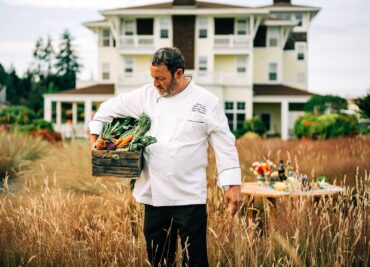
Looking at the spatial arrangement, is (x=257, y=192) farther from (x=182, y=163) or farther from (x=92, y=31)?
(x=92, y=31)

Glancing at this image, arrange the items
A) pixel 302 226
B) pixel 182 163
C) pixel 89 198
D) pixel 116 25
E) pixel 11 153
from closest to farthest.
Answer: pixel 182 163, pixel 302 226, pixel 89 198, pixel 11 153, pixel 116 25

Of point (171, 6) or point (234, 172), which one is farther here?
point (171, 6)

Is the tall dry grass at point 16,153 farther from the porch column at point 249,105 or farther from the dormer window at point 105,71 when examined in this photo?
the dormer window at point 105,71

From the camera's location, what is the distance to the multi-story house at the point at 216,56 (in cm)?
3153

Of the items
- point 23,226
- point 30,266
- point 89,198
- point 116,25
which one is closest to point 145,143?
point 30,266

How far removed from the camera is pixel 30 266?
150 inches

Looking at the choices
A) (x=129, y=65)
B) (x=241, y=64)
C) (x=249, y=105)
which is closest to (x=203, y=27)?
(x=241, y=64)

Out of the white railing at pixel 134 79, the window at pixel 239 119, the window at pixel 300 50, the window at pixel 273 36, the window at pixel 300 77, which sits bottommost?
the window at pixel 239 119

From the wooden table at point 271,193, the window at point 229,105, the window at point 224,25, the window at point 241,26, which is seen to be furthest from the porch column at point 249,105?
the wooden table at point 271,193

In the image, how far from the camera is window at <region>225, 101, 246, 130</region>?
31312 millimetres

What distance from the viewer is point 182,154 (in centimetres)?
339

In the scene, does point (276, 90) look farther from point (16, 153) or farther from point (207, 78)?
point (16, 153)

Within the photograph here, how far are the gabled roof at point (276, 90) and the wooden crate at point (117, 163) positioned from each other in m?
28.7

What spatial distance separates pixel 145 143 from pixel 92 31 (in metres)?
34.8
